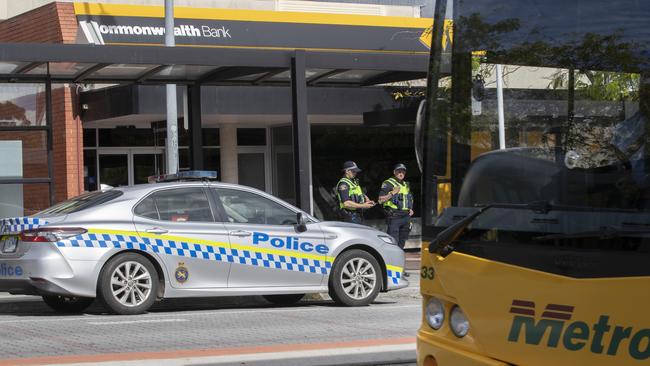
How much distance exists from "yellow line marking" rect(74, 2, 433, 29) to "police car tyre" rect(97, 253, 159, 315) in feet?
37.6

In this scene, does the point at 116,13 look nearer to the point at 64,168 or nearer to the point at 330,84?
the point at 64,168

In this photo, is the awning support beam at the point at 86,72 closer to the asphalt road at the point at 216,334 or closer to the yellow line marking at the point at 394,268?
the asphalt road at the point at 216,334

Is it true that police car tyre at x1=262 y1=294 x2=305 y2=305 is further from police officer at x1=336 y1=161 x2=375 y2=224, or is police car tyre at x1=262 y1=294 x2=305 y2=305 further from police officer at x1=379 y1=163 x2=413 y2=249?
police officer at x1=379 y1=163 x2=413 y2=249

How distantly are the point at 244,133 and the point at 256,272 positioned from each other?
13.6 metres

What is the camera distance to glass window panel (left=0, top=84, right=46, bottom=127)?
1645 centimetres

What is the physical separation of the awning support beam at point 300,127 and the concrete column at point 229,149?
9.71 metres

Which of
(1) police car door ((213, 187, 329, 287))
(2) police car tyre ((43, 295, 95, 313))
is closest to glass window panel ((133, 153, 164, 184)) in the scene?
(2) police car tyre ((43, 295, 95, 313))

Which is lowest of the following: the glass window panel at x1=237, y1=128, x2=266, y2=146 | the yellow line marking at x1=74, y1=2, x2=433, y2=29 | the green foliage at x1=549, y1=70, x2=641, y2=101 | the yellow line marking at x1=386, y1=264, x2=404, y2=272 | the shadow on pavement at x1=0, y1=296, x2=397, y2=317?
the shadow on pavement at x1=0, y1=296, x2=397, y2=317

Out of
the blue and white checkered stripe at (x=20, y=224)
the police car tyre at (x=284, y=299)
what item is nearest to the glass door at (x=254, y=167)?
the police car tyre at (x=284, y=299)

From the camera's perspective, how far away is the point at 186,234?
1166 centimetres

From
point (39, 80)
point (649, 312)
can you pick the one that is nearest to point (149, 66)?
point (39, 80)

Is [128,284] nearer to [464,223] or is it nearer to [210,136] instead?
[464,223]

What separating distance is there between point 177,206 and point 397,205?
6391 millimetres

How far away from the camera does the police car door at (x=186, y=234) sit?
11523mm
